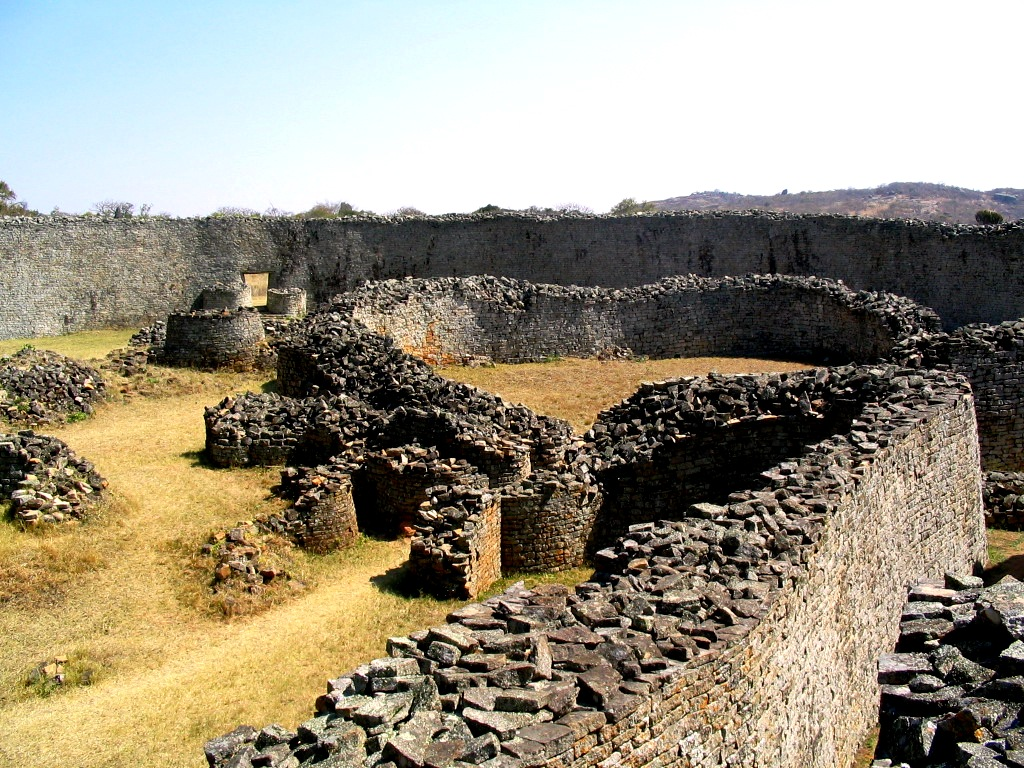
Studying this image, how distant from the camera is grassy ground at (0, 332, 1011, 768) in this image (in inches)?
352

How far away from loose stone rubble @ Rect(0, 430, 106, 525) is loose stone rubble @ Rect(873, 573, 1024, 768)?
10712mm

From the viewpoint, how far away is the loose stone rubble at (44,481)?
514 inches

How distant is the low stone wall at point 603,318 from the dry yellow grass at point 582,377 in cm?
62


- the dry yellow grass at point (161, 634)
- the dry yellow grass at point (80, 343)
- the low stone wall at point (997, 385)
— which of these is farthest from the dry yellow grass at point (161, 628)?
the dry yellow grass at point (80, 343)

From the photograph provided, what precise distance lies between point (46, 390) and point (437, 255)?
65.7 feet

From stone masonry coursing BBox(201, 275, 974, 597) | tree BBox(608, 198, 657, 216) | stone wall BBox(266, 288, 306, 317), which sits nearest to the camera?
stone masonry coursing BBox(201, 275, 974, 597)

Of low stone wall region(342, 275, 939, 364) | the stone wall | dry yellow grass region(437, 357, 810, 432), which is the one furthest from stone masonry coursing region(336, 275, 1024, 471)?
the stone wall

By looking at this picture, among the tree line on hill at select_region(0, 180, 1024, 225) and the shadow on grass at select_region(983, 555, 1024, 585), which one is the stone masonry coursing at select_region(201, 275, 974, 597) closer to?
the shadow on grass at select_region(983, 555, 1024, 585)

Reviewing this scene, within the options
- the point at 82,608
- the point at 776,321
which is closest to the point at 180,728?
the point at 82,608

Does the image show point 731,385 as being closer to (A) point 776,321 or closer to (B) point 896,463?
(B) point 896,463

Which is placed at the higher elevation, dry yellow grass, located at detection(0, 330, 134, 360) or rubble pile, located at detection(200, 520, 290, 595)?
dry yellow grass, located at detection(0, 330, 134, 360)

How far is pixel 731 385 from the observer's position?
45.0 ft

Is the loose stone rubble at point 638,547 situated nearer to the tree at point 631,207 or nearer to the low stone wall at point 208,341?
the low stone wall at point 208,341

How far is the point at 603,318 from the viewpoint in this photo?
26188 millimetres
